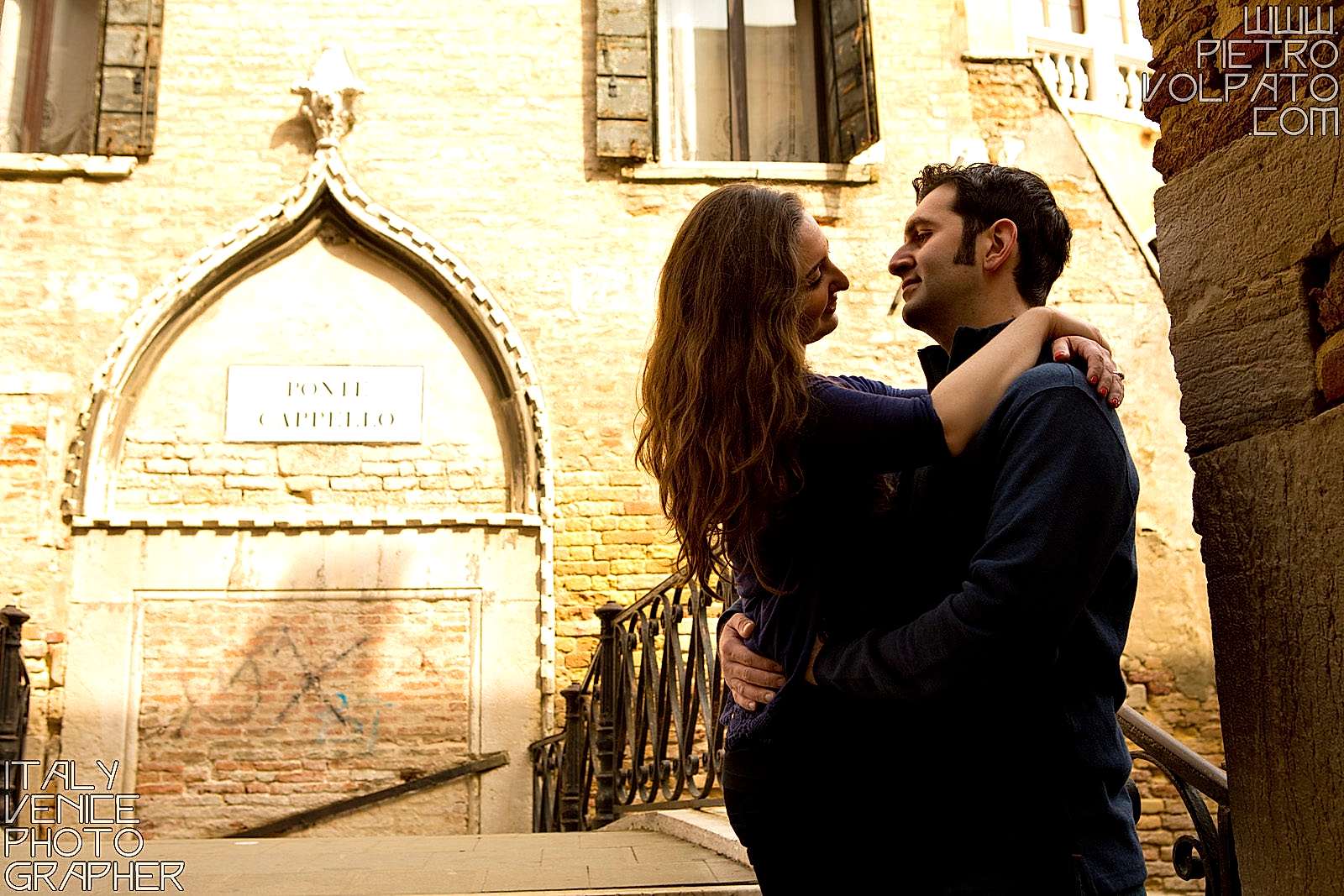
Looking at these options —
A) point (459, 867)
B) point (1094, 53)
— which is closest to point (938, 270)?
point (459, 867)

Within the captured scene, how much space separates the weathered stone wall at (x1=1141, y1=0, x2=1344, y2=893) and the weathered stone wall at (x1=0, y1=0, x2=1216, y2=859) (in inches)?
218

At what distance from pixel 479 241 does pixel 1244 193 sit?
247 inches

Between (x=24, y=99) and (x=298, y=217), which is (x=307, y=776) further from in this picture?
(x=24, y=99)

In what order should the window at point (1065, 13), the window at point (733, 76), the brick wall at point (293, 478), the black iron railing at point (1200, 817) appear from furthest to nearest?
1. the window at point (1065, 13)
2. the window at point (733, 76)
3. the brick wall at point (293, 478)
4. the black iron railing at point (1200, 817)

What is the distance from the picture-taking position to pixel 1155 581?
24.1 feet

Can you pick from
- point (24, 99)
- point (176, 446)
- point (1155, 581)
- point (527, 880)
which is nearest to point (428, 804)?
point (176, 446)

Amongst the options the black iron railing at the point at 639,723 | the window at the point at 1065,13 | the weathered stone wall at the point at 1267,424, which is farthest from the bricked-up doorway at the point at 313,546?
the weathered stone wall at the point at 1267,424

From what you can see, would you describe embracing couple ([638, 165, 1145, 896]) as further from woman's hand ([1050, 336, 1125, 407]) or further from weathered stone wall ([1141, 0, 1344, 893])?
weathered stone wall ([1141, 0, 1344, 893])

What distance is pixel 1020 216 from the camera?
1.51 m

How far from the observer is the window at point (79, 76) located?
7.26 m

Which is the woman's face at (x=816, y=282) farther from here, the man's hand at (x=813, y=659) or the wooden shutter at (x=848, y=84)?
the wooden shutter at (x=848, y=84)

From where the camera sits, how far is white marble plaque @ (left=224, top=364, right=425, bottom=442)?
23.3 feet

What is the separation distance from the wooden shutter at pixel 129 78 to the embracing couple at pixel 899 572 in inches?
274

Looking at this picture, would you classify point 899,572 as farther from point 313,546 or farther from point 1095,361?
point 313,546
